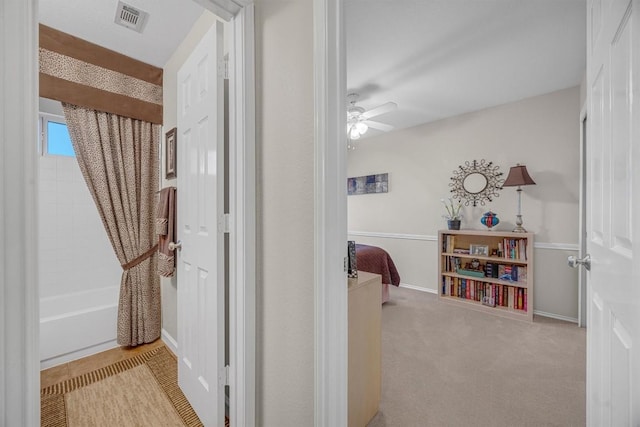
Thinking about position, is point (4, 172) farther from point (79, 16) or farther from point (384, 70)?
point (384, 70)

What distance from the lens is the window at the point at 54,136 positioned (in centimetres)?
274

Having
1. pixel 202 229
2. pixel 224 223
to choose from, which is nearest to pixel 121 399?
pixel 202 229

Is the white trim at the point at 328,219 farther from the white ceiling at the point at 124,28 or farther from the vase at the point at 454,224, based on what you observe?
the vase at the point at 454,224

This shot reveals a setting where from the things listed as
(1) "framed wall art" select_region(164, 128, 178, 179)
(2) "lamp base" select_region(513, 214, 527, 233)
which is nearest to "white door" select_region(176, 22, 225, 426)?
(1) "framed wall art" select_region(164, 128, 178, 179)

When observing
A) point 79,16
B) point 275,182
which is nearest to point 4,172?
point 275,182

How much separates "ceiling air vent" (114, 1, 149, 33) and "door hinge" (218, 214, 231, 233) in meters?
1.53

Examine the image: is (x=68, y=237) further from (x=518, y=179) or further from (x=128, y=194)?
(x=518, y=179)

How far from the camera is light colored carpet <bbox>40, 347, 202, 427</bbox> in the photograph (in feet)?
5.02

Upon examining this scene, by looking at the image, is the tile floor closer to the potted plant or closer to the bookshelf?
the bookshelf

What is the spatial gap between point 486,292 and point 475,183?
4.57 ft

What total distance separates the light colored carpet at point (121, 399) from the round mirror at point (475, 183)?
3739 millimetres

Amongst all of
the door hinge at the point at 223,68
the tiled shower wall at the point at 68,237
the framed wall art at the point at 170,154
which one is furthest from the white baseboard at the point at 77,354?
the door hinge at the point at 223,68

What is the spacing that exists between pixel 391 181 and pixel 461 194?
44.1 inches

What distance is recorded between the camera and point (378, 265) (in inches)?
135
